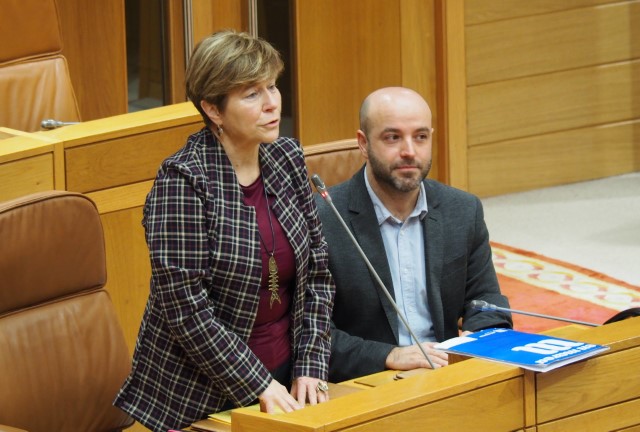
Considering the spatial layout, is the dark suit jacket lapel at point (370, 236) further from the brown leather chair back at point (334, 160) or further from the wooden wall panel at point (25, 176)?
the wooden wall panel at point (25, 176)

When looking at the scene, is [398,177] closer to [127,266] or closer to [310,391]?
[310,391]

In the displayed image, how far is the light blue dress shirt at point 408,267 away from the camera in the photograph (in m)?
3.02

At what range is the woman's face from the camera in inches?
101

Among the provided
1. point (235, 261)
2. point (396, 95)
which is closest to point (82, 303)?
point (235, 261)

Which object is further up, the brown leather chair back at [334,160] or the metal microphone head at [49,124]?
the metal microphone head at [49,124]

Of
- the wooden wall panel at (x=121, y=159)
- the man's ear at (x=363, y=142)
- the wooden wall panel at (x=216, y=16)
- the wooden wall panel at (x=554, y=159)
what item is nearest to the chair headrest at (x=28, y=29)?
the wooden wall panel at (x=216, y=16)

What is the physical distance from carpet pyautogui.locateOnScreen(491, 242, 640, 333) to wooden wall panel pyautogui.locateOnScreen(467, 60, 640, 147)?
89 cm

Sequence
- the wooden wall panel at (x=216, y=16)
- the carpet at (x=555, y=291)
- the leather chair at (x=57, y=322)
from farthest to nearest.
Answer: the wooden wall panel at (x=216, y=16) < the carpet at (x=555, y=291) < the leather chair at (x=57, y=322)

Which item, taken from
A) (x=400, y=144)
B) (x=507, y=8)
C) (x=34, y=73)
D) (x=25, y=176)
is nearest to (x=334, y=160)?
(x=400, y=144)

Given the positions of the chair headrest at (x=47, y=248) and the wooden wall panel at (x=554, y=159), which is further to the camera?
the wooden wall panel at (x=554, y=159)

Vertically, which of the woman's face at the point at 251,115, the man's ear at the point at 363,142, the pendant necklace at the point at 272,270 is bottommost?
the pendant necklace at the point at 272,270

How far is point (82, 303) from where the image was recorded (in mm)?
2824

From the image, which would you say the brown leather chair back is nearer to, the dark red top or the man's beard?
the man's beard

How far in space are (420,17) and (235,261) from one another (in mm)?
3559
